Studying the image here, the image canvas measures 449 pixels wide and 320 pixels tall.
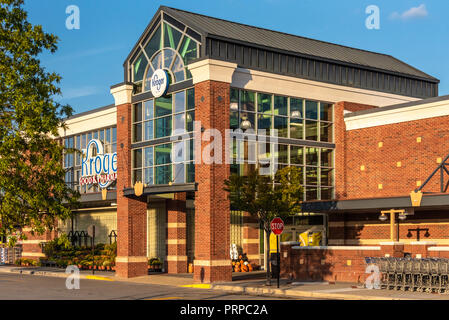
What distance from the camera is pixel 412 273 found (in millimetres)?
25828

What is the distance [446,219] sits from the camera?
107ft

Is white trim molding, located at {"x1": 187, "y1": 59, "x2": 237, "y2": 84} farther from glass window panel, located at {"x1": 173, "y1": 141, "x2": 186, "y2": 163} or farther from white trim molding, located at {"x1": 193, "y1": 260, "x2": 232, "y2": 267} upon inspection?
white trim molding, located at {"x1": 193, "y1": 260, "x2": 232, "y2": 267}

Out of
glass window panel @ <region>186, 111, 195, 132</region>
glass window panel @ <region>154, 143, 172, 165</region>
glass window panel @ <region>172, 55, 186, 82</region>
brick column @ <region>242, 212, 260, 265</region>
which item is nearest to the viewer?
glass window panel @ <region>186, 111, 195, 132</region>

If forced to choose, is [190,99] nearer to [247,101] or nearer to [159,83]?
[159,83]

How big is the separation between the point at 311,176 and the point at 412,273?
1254cm

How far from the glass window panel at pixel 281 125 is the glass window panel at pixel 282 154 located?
0.58m

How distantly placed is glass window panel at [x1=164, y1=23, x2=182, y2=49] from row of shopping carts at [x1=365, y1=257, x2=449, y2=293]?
598 inches

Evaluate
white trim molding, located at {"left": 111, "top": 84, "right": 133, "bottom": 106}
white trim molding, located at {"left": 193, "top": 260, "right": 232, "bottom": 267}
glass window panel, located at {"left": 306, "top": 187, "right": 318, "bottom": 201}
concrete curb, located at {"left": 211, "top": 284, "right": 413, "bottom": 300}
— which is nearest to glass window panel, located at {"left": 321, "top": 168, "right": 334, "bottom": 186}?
glass window panel, located at {"left": 306, "top": 187, "right": 318, "bottom": 201}

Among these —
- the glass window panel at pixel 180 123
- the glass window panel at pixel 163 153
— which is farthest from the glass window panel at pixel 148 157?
the glass window panel at pixel 180 123

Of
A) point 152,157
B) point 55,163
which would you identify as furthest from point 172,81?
point 55,163

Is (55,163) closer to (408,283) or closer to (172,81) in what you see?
(172,81)

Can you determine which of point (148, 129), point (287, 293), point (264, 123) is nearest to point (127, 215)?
point (148, 129)

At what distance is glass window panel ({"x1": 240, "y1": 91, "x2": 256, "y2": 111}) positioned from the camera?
34781mm

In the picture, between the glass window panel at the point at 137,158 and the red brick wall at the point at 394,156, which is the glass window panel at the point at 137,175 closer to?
the glass window panel at the point at 137,158
